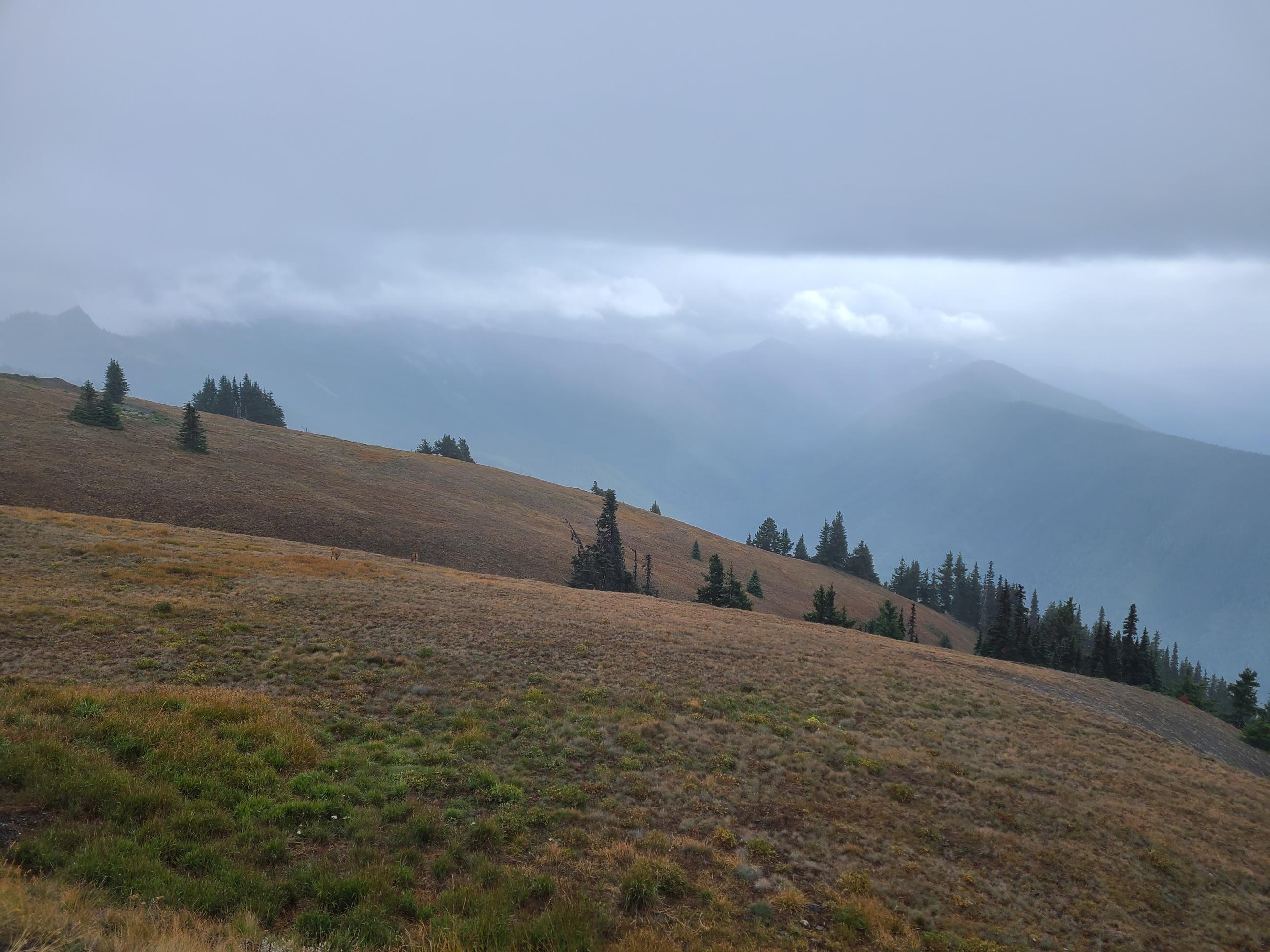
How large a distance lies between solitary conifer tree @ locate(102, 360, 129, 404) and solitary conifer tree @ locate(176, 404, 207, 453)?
38.1 feet

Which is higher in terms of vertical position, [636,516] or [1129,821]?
[636,516]

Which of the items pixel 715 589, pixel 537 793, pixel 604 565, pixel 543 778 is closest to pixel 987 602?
pixel 715 589

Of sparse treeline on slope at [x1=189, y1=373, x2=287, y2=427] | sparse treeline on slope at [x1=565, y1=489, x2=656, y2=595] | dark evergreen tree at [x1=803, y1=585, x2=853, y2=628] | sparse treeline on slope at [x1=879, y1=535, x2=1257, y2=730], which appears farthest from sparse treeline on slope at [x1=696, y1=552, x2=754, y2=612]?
sparse treeline on slope at [x1=189, y1=373, x2=287, y2=427]

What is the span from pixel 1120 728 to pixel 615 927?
2931 centimetres

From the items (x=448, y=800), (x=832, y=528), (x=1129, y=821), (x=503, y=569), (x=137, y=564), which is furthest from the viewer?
(x=832, y=528)

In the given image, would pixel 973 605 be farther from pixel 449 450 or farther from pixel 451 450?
pixel 449 450

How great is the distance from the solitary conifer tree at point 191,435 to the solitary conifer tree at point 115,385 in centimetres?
1160

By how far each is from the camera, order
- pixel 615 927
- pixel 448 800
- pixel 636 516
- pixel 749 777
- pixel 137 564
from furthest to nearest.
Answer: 1. pixel 636 516
2. pixel 137 564
3. pixel 749 777
4. pixel 448 800
5. pixel 615 927

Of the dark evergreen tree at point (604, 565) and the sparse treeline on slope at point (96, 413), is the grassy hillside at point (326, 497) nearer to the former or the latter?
the sparse treeline on slope at point (96, 413)

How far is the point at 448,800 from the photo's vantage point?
35.2 feet

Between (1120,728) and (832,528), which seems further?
(832,528)

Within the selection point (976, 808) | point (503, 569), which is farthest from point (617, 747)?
point (503, 569)

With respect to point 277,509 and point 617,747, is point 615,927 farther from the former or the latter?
point 277,509

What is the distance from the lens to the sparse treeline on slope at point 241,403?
11962cm
